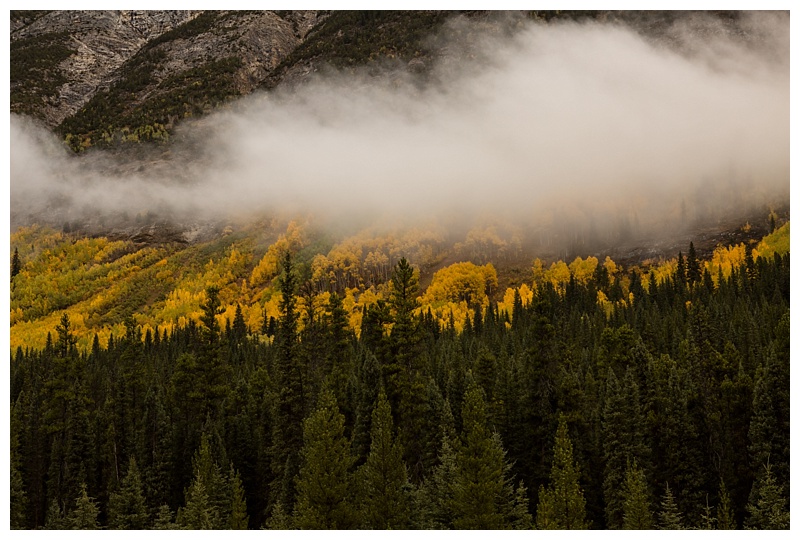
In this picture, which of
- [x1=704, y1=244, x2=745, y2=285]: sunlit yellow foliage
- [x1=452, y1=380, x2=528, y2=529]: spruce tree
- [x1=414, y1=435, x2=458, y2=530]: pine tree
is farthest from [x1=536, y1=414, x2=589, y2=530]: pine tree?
[x1=704, y1=244, x2=745, y2=285]: sunlit yellow foliage

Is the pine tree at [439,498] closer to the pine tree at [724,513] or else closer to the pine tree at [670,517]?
the pine tree at [670,517]

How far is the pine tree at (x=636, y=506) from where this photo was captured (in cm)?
4603

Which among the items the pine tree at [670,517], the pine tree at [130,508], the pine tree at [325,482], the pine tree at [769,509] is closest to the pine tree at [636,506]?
the pine tree at [670,517]

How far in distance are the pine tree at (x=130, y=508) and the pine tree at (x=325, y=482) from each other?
17342 mm

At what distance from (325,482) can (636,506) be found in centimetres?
2280

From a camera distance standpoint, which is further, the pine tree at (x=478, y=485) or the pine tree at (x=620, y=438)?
the pine tree at (x=620, y=438)

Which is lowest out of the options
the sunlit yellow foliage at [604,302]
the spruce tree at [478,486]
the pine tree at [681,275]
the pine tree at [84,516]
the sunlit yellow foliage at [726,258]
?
the pine tree at [84,516]

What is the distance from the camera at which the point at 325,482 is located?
45.8m

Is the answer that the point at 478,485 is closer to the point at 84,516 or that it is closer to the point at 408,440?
the point at 408,440

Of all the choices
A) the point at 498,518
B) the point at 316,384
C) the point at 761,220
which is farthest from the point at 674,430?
the point at 761,220
